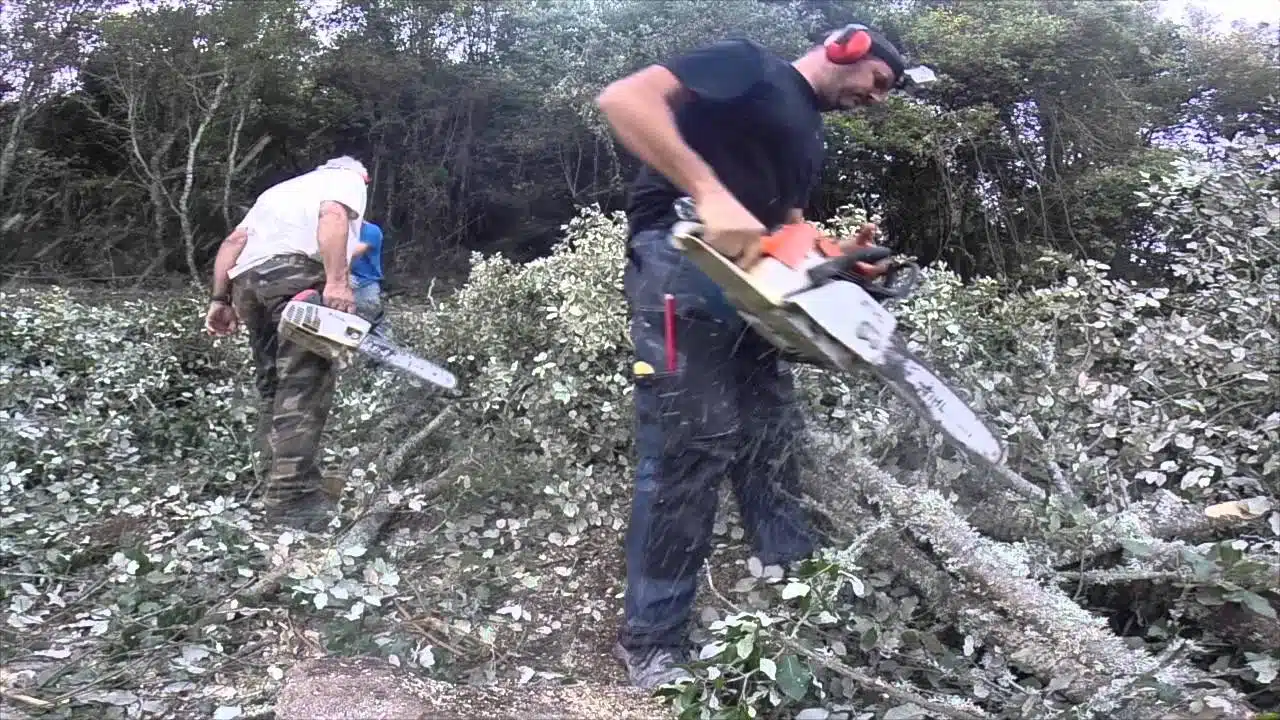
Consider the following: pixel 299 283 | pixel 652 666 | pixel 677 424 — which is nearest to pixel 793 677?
pixel 652 666

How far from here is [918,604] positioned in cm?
193

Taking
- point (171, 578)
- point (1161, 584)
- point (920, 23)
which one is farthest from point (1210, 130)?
point (171, 578)

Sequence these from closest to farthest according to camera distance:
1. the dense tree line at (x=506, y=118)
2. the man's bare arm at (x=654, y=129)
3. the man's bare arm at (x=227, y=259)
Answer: the man's bare arm at (x=654, y=129), the man's bare arm at (x=227, y=259), the dense tree line at (x=506, y=118)

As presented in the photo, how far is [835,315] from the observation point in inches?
56.4

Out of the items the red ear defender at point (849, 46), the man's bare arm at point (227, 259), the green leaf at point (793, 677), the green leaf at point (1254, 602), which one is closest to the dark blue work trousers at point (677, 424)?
the green leaf at point (793, 677)

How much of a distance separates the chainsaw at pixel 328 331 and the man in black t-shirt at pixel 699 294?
113 centimetres

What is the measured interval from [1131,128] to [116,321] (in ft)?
15.9

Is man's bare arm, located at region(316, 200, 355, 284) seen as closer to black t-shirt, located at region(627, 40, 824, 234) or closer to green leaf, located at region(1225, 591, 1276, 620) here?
black t-shirt, located at region(627, 40, 824, 234)

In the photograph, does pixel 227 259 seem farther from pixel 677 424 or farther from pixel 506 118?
pixel 506 118

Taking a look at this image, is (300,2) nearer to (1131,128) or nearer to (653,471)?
(1131,128)

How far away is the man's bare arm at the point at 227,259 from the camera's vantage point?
9.75ft

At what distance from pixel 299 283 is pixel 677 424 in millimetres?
1590

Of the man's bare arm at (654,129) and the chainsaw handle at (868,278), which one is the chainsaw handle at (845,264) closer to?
the chainsaw handle at (868,278)

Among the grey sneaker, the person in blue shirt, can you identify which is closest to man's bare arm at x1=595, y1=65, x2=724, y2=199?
the grey sneaker
